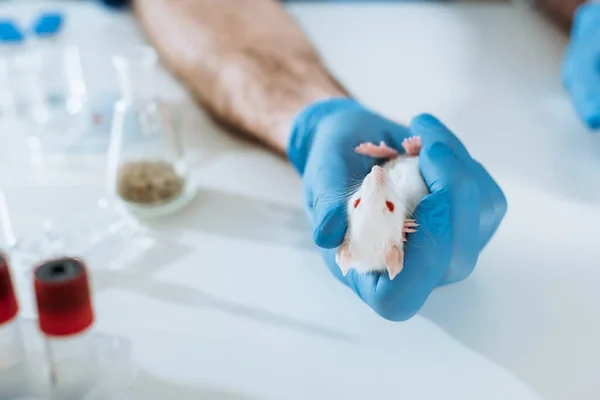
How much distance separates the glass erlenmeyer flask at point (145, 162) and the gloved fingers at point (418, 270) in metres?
0.27

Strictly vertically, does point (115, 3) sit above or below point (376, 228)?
below

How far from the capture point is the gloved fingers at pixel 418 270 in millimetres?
491

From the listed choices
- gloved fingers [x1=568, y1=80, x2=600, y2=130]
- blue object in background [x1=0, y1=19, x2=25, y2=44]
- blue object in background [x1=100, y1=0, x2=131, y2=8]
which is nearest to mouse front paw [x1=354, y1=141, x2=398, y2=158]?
gloved fingers [x1=568, y1=80, x2=600, y2=130]

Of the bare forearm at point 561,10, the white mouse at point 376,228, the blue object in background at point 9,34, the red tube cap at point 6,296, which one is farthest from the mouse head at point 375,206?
the bare forearm at point 561,10

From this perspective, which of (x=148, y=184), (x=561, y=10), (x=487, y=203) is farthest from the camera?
(x=561, y=10)

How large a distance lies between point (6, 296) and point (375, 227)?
0.87 feet

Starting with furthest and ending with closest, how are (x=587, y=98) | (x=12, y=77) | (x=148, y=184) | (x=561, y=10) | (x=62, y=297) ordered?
(x=561, y=10)
(x=12, y=77)
(x=587, y=98)
(x=148, y=184)
(x=62, y=297)

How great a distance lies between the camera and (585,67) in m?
0.84

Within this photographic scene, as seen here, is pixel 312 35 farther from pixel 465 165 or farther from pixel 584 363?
pixel 584 363

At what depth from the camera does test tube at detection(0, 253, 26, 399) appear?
0.47 meters

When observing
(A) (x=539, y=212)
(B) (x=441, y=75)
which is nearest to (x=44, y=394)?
(A) (x=539, y=212)

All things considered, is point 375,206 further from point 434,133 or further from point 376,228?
point 434,133

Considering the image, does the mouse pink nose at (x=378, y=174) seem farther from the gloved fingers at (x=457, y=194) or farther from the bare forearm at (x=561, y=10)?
the bare forearm at (x=561, y=10)

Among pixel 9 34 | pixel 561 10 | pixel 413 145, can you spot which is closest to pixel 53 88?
pixel 9 34
